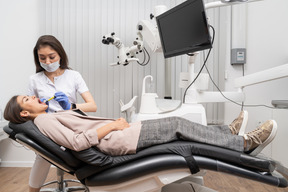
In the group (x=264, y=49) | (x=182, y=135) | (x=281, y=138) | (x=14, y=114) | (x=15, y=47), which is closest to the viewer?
(x=182, y=135)

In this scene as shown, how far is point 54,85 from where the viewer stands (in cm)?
172

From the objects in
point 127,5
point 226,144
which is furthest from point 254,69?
point 226,144

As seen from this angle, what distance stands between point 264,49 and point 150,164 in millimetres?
2141

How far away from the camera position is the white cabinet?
6.81ft

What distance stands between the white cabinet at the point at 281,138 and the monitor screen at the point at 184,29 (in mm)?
1087

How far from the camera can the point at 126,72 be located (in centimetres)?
261

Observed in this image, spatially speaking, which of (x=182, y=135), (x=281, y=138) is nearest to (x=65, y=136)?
(x=182, y=135)

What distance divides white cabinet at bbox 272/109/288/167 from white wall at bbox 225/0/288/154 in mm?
276

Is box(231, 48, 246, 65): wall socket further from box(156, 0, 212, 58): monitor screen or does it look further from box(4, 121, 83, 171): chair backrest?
box(4, 121, 83, 171): chair backrest

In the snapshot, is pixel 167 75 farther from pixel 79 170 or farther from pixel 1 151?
pixel 1 151

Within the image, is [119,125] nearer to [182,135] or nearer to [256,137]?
[182,135]

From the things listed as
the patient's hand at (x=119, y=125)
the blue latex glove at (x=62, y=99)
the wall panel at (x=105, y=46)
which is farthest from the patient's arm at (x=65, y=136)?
the wall panel at (x=105, y=46)

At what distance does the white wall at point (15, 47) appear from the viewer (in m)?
2.64

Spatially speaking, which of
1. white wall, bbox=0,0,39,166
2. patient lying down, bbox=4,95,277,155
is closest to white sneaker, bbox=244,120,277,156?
patient lying down, bbox=4,95,277,155
